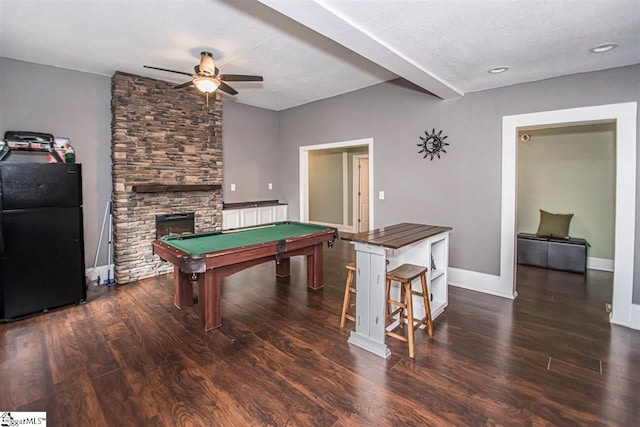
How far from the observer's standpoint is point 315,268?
4.06 metres

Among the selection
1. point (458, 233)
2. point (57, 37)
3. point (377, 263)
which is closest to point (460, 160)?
point (458, 233)

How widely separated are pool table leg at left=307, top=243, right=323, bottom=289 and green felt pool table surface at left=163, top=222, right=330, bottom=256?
290 millimetres

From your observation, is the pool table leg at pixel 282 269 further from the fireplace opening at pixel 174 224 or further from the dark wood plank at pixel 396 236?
the dark wood plank at pixel 396 236

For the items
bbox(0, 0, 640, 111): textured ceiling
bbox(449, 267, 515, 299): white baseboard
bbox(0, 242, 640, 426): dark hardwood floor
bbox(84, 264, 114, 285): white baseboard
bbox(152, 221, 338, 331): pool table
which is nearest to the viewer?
bbox(0, 242, 640, 426): dark hardwood floor

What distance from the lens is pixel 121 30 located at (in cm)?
303

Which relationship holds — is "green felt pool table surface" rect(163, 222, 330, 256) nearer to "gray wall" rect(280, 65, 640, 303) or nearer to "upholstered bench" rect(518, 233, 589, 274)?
"gray wall" rect(280, 65, 640, 303)

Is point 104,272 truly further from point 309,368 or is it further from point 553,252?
point 553,252

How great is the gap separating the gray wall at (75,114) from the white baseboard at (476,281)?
479 cm

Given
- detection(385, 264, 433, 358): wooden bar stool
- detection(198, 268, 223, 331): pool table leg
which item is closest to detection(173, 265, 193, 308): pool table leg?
detection(198, 268, 223, 331): pool table leg

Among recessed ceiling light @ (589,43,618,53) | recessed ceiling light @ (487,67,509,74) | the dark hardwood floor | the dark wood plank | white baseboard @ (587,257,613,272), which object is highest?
recessed ceiling light @ (487,67,509,74)

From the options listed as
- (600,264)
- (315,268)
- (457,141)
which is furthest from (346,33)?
(600,264)

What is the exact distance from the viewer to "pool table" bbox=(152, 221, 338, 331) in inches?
111

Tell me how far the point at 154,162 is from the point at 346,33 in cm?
341

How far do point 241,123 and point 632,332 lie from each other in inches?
234
